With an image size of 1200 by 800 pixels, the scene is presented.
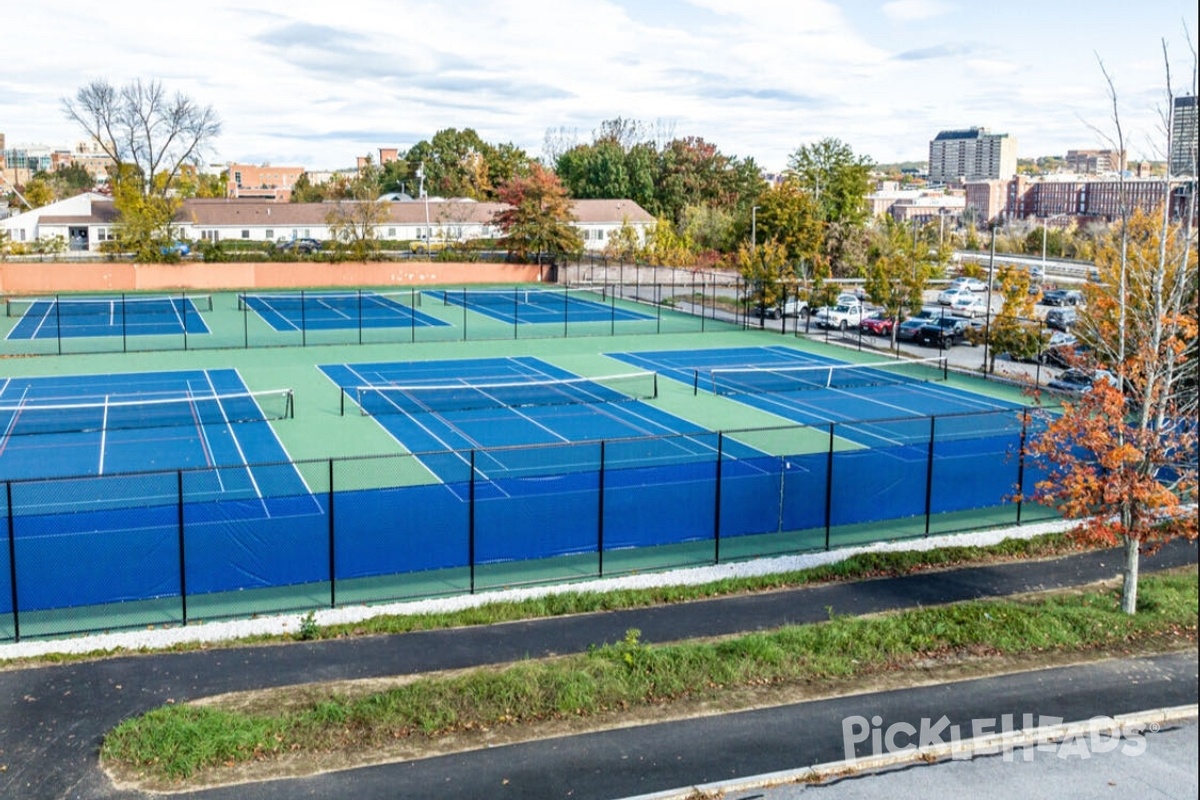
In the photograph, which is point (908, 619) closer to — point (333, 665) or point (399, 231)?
point (333, 665)

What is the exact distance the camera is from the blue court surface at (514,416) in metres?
26.5

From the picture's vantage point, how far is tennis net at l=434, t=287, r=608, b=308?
2616 inches

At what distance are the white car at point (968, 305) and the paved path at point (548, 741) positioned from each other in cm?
4744

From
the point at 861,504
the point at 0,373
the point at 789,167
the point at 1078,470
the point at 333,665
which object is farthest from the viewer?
the point at 789,167

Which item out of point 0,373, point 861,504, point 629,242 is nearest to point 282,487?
point 861,504

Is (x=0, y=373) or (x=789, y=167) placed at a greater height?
(x=789, y=167)

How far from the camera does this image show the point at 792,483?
22094 millimetres

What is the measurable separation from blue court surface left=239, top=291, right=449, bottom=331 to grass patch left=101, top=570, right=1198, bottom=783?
37912mm

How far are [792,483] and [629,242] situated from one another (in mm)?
70602

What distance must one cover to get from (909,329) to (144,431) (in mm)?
33265

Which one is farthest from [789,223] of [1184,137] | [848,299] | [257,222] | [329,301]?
[1184,137]

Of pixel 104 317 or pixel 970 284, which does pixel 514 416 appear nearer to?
pixel 104 317

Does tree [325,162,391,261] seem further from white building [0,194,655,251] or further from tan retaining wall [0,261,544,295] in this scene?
white building [0,194,655,251]

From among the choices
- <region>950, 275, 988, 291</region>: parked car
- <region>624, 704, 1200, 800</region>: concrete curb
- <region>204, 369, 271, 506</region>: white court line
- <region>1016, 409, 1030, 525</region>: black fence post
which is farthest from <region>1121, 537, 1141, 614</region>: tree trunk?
<region>950, 275, 988, 291</region>: parked car
